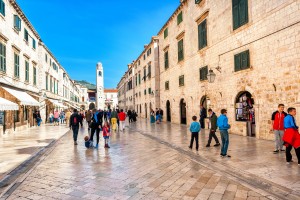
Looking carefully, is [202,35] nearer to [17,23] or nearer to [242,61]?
[242,61]

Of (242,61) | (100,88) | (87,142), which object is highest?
(100,88)

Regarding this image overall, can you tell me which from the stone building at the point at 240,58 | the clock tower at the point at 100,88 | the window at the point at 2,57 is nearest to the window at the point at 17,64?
the window at the point at 2,57

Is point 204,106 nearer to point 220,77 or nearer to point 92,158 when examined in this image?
point 220,77

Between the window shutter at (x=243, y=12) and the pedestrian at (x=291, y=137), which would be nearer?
the pedestrian at (x=291, y=137)

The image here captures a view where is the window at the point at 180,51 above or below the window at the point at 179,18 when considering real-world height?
below

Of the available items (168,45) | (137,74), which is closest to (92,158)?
(168,45)

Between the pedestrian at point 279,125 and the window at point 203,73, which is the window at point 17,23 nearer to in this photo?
the window at point 203,73

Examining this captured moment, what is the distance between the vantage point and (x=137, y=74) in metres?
41.6

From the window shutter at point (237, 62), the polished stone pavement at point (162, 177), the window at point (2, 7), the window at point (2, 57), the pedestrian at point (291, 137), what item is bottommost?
the polished stone pavement at point (162, 177)

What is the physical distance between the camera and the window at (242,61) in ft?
39.4

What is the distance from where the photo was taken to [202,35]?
16.5 metres

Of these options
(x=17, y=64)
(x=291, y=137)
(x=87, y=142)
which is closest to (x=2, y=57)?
(x=17, y=64)

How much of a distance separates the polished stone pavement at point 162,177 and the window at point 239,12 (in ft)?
24.5

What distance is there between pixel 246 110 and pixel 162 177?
901 centimetres
